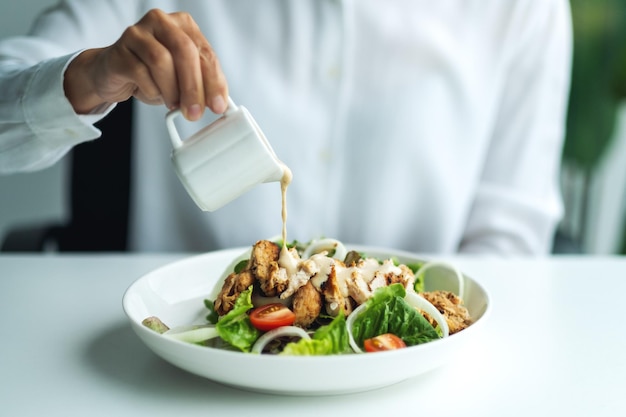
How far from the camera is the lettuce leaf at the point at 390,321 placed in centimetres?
88

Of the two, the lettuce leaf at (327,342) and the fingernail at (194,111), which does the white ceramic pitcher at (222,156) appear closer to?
the fingernail at (194,111)

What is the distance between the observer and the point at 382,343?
2.72 feet

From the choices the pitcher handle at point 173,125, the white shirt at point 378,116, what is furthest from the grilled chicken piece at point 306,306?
the white shirt at point 378,116

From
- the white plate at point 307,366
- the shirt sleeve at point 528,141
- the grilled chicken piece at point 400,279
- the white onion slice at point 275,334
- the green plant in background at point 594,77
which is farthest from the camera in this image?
the green plant in background at point 594,77

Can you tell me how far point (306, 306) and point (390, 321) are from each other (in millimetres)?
115

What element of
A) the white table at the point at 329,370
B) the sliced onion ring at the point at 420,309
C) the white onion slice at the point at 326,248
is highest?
the white onion slice at the point at 326,248

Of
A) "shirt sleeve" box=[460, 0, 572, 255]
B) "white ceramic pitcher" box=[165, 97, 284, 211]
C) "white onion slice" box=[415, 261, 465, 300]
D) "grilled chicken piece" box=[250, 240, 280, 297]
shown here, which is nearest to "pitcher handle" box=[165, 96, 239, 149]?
"white ceramic pitcher" box=[165, 97, 284, 211]

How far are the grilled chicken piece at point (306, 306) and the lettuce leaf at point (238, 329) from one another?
59 mm

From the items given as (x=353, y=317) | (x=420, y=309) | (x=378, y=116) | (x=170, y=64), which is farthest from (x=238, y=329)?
(x=378, y=116)

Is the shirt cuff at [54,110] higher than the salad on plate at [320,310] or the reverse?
higher

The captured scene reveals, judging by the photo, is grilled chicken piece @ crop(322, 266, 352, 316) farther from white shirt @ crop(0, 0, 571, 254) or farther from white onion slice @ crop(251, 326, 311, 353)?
white shirt @ crop(0, 0, 571, 254)

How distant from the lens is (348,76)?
6.05 ft

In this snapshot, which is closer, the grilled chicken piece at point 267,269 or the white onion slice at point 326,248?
the grilled chicken piece at point 267,269

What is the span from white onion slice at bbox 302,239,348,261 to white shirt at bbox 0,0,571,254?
769 millimetres
